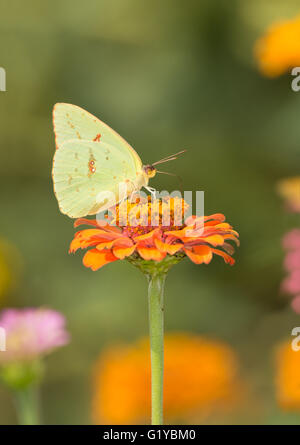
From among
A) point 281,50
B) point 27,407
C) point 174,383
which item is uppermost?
point 281,50

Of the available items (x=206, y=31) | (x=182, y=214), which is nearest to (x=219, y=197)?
(x=206, y=31)

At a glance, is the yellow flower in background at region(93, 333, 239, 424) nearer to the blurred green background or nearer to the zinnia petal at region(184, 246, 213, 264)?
the zinnia petal at region(184, 246, 213, 264)

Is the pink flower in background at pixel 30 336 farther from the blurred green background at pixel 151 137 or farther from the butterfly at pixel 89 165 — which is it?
the blurred green background at pixel 151 137

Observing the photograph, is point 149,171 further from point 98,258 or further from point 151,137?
point 151,137

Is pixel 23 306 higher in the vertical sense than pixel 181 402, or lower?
higher

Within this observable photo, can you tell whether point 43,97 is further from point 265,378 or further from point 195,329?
point 265,378

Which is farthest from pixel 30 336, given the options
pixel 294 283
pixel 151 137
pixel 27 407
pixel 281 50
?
pixel 151 137
